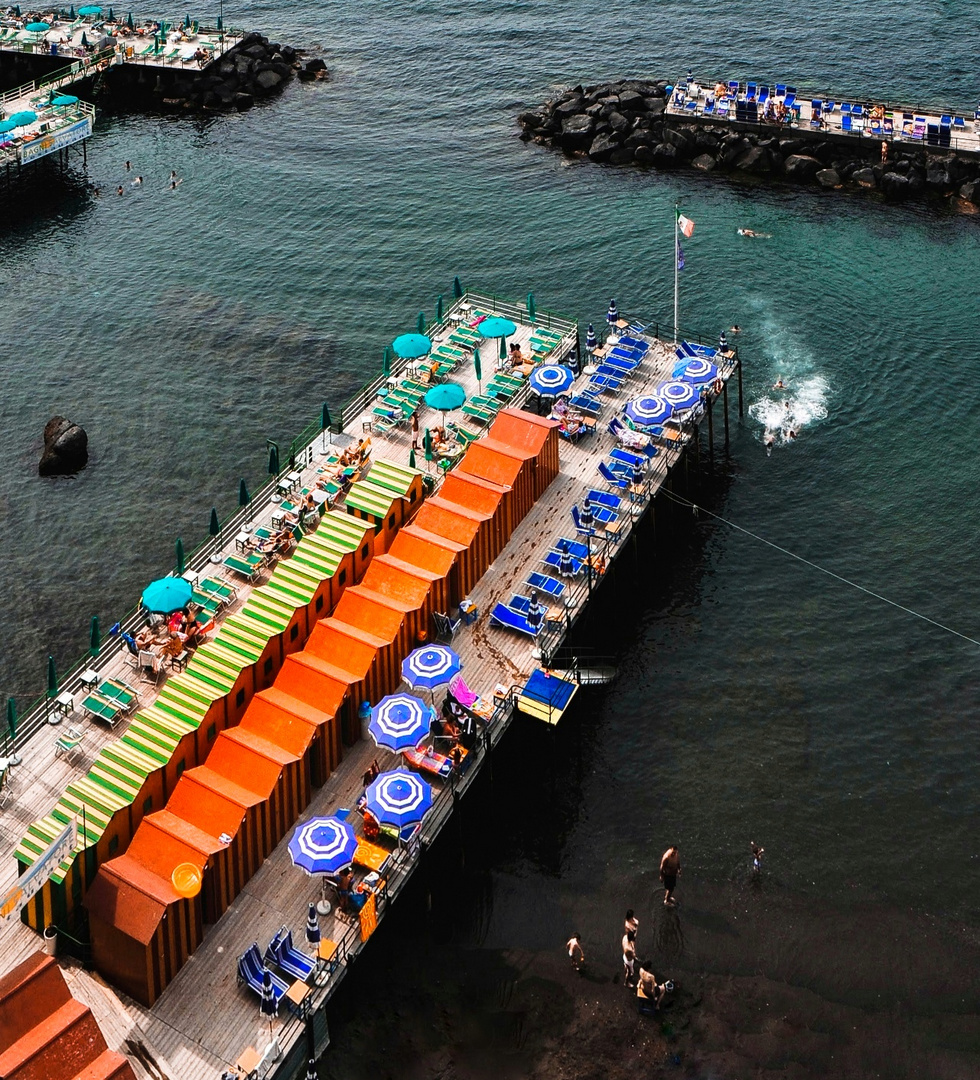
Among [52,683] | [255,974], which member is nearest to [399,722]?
[255,974]

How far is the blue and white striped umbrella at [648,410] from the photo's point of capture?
75312 mm

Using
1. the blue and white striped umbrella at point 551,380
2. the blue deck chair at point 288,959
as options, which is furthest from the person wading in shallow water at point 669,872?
the blue and white striped umbrella at point 551,380

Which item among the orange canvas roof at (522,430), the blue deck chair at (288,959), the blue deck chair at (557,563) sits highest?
the orange canvas roof at (522,430)

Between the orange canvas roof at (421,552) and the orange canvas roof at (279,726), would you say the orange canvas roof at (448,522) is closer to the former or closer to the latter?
the orange canvas roof at (421,552)

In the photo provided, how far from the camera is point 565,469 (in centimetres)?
7600

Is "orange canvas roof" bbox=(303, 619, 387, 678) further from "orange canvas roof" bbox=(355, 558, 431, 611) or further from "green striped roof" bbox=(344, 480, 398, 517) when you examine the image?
"green striped roof" bbox=(344, 480, 398, 517)

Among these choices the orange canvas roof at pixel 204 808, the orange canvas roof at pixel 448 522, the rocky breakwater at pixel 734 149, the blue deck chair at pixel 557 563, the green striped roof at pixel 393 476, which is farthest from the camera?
the rocky breakwater at pixel 734 149

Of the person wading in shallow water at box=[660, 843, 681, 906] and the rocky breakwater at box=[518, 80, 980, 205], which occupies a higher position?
the rocky breakwater at box=[518, 80, 980, 205]

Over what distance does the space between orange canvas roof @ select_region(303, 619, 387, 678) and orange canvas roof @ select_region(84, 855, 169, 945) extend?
13.5m

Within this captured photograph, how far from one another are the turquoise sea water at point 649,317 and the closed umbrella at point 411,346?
8439mm

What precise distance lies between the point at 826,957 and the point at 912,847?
7344 millimetres

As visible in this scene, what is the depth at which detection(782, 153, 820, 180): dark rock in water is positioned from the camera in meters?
112

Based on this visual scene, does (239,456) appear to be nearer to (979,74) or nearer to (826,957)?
(826,957)

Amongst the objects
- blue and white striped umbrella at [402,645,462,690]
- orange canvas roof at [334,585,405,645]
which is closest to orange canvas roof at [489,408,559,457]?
orange canvas roof at [334,585,405,645]
